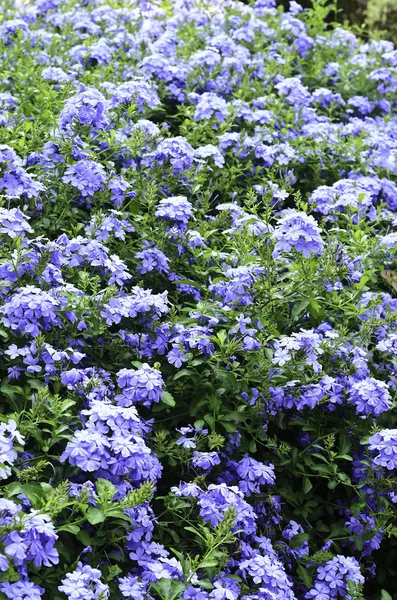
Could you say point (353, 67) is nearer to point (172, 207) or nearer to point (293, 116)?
point (293, 116)

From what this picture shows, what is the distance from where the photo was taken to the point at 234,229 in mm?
3189

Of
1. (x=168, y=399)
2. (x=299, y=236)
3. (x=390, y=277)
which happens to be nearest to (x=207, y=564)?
(x=168, y=399)

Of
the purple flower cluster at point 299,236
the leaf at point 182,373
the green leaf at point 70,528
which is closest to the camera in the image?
the green leaf at point 70,528

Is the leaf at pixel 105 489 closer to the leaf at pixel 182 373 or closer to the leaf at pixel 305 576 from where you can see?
the leaf at pixel 182 373

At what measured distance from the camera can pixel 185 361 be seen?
2740 millimetres

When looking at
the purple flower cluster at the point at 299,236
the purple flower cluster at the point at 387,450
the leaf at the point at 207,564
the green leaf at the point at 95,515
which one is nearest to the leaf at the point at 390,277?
the purple flower cluster at the point at 299,236

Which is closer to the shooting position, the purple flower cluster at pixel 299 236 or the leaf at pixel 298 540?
the leaf at pixel 298 540

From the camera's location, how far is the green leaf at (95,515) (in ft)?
Result: 6.98

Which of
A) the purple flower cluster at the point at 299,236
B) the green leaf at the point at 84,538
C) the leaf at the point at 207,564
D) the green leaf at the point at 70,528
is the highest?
the purple flower cluster at the point at 299,236

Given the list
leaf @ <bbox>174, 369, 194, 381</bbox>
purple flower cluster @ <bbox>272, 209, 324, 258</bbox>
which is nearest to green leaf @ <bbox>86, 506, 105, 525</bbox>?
leaf @ <bbox>174, 369, 194, 381</bbox>

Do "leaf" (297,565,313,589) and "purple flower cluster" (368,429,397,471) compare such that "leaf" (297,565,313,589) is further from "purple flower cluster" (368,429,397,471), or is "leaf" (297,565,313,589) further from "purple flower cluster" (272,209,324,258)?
"purple flower cluster" (272,209,324,258)

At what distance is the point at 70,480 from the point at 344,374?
1.07m

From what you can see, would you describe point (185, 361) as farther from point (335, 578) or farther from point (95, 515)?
point (335, 578)

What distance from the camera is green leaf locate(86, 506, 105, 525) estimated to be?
6.98ft
